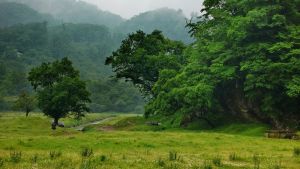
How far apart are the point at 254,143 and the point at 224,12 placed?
3316cm

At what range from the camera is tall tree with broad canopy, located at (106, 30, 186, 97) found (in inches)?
3430

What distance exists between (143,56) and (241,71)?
31.1 m

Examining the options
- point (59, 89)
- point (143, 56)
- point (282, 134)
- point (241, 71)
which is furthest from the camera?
point (143, 56)

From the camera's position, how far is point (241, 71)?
6203 cm

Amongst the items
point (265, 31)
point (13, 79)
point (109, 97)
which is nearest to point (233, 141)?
point (265, 31)

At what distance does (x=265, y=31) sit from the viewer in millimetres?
60312

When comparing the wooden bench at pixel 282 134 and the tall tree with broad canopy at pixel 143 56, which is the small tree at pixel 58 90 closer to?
the tall tree with broad canopy at pixel 143 56

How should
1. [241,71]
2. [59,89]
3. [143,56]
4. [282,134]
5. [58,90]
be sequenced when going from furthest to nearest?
1. [143,56]
2. [58,90]
3. [59,89]
4. [241,71]
5. [282,134]

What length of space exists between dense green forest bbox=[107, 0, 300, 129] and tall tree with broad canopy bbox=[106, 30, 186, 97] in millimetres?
13133

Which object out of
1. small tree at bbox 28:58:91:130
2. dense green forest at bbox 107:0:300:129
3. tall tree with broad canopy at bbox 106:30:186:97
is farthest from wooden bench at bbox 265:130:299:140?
tall tree with broad canopy at bbox 106:30:186:97

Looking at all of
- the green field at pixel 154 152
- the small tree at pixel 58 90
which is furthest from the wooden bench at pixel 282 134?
the small tree at pixel 58 90

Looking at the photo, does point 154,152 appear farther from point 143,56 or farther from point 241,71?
point 143,56

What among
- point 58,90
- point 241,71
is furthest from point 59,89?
point 241,71

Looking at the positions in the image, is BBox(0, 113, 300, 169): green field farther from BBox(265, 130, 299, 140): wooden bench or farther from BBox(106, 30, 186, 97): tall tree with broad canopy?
BBox(106, 30, 186, 97): tall tree with broad canopy
